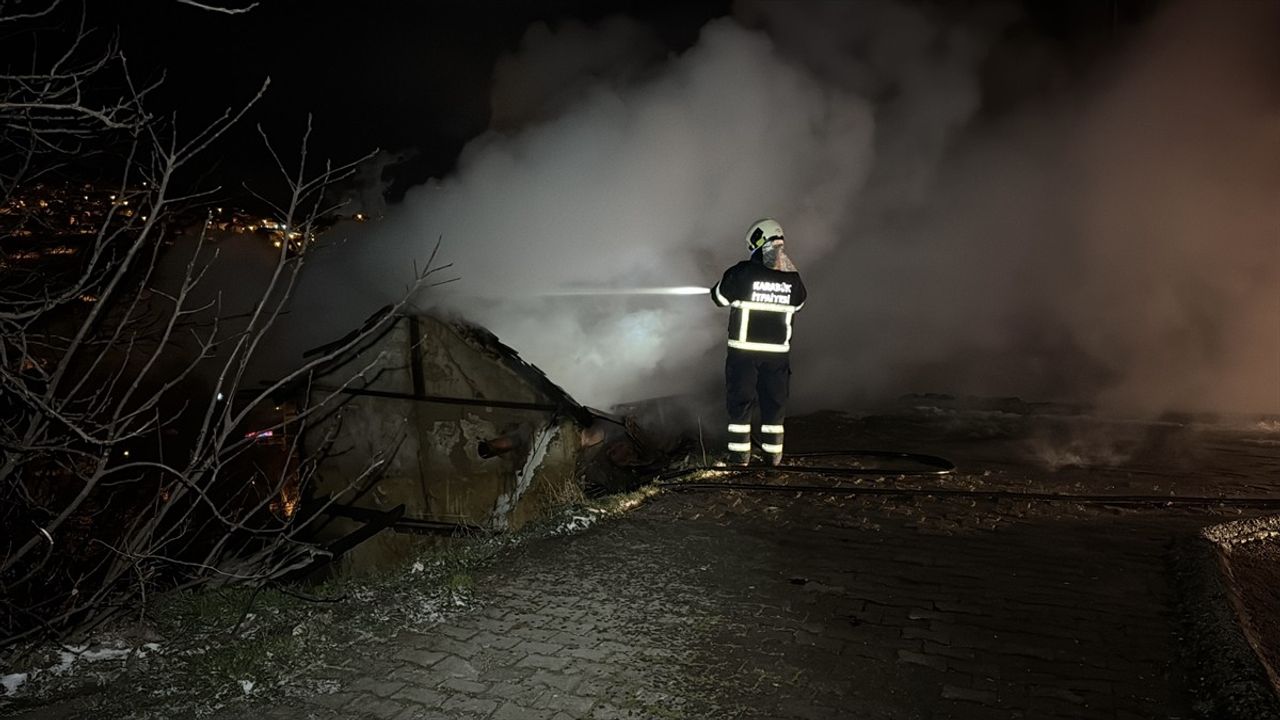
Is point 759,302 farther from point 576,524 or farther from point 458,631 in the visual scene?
point 458,631

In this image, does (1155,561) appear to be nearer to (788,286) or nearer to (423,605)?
(788,286)

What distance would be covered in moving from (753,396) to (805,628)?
12.4 feet

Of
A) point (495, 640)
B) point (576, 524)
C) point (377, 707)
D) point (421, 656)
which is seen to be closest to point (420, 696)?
point (377, 707)

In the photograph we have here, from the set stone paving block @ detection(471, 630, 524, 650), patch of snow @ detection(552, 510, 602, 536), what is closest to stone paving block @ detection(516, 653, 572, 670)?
stone paving block @ detection(471, 630, 524, 650)

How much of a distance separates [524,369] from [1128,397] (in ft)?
31.9

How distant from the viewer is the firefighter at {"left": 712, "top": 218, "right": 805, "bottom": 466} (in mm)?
7195

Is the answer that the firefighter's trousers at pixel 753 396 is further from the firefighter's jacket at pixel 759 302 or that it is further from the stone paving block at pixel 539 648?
the stone paving block at pixel 539 648

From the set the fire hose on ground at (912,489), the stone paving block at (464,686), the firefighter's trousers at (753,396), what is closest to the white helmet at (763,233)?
the firefighter's trousers at (753,396)

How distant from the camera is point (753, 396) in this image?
7.38 meters

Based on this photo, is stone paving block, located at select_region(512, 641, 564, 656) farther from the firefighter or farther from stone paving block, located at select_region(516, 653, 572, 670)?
the firefighter

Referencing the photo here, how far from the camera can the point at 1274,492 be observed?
20.5 ft

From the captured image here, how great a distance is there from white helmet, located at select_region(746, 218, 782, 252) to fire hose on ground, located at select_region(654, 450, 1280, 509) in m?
2.10

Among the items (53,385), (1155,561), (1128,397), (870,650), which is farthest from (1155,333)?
(53,385)

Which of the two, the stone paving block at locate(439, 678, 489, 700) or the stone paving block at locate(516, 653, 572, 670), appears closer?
the stone paving block at locate(439, 678, 489, 700)
